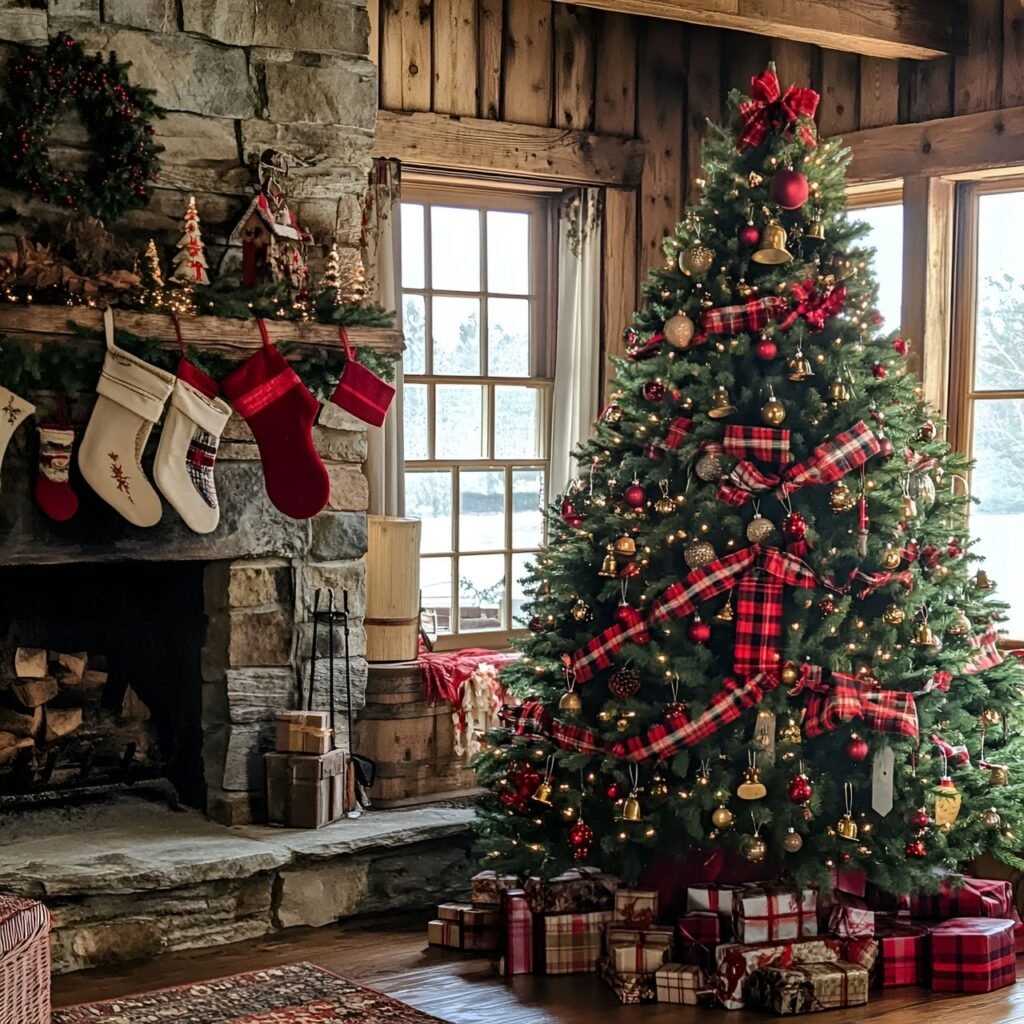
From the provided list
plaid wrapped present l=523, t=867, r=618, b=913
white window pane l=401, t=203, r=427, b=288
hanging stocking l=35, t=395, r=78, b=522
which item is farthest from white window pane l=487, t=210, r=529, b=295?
plaid wrapped present l=523, t=867, r=618, b=913

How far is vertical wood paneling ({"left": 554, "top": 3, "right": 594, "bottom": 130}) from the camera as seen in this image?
5363mm

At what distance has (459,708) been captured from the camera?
474 cm

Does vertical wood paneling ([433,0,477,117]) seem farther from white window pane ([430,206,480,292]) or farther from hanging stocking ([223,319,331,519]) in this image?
hanging stocking ([223,319,331,519])

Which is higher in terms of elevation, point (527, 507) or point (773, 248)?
point (773, 248)

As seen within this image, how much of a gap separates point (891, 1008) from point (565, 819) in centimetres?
88

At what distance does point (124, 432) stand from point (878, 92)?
9.66 ft

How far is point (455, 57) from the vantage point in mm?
5129

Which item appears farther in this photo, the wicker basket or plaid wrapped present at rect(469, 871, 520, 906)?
plaid wrapped present at rect(469, 871, 520, 906)

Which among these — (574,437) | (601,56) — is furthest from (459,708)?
(601,56)

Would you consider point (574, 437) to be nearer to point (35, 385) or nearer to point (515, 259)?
point (515, 259)

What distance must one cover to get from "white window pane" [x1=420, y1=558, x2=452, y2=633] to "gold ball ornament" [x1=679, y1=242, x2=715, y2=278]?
184 centimetres

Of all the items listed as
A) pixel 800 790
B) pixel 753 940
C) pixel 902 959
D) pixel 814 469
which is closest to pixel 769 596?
pixel 814 469

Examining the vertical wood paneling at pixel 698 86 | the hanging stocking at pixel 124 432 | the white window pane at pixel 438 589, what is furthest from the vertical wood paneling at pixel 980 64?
the hanging stocking at pixel 124 432

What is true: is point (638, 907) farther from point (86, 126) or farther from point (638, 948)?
point (86, 126)
